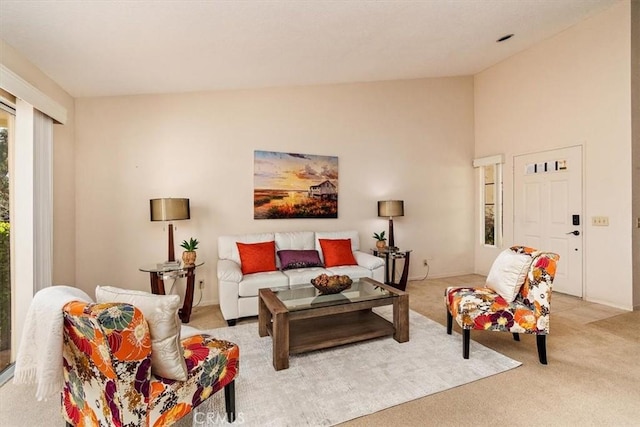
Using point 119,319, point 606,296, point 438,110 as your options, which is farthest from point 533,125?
point 119,319

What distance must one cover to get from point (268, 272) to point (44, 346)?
241cm

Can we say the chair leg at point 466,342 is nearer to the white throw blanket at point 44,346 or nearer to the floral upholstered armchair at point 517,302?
the floral upholstered armchair at point 517,302

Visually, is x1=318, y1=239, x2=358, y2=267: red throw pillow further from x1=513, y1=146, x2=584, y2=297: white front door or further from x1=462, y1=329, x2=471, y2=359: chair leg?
x1=513, y1=146, x2=584, y2=297: white front door

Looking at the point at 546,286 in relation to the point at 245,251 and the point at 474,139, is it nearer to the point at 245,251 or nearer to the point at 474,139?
the point at 245,251

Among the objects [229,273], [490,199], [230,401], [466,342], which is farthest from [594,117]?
[230,401]

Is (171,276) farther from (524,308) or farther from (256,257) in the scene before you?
(524,308)

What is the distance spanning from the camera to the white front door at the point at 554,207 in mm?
4156

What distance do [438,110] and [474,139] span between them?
0.93 meters

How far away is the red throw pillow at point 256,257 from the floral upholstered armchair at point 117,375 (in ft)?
6.65

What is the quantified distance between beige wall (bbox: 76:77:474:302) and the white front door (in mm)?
874

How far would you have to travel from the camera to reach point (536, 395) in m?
1.98

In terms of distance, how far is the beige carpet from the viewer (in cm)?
177

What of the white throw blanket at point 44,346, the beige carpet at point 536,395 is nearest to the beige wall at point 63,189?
the beige carpet at point 536,395

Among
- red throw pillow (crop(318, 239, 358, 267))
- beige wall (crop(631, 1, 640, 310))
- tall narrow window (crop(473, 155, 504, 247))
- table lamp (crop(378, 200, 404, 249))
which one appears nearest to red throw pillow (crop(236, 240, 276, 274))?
red throw pillow (crop(318, 239, 358, 267))
